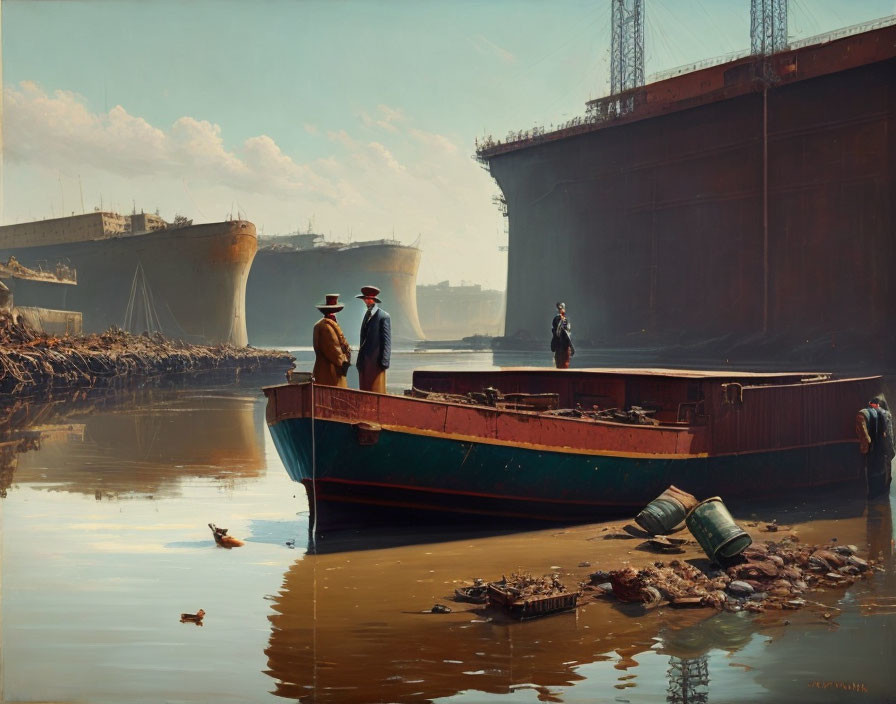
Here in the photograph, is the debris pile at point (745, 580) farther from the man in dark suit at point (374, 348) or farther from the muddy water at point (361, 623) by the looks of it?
the man in dark suit at point (374, 348)

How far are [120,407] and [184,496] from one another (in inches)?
635

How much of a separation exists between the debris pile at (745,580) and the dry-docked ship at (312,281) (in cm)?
9842

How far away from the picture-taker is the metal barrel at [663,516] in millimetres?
10328

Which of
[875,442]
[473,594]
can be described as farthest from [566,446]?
[875,442]

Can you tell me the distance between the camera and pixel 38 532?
10.5m

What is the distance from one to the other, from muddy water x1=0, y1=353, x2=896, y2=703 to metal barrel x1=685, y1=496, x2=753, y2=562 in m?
0.76

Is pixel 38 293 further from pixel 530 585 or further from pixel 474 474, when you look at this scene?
pixel 530 585

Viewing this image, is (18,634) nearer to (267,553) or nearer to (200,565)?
(200,565)

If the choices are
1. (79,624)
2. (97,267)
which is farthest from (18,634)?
(97,267)

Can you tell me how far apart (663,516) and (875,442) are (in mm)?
4462

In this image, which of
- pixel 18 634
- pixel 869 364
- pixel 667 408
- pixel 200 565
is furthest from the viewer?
pixel 869 364

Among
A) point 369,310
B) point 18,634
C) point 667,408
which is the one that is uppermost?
point 369,310

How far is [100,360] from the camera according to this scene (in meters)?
41.2
